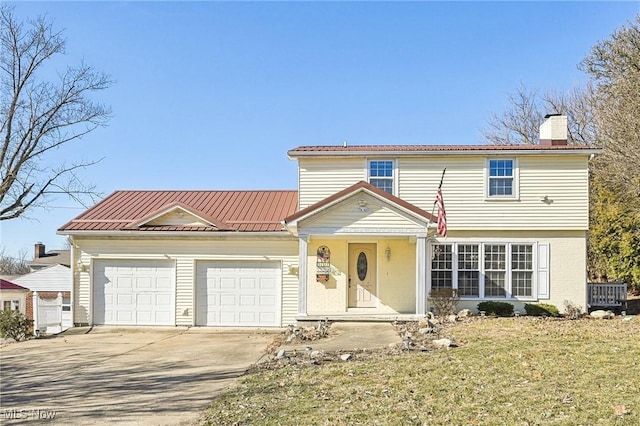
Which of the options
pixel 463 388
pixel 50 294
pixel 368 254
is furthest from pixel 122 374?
pixel 50 294

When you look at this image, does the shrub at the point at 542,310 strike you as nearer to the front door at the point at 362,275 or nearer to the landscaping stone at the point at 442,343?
the front door at the point at 362,275

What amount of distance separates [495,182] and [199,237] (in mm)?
9927

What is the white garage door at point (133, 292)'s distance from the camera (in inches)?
677

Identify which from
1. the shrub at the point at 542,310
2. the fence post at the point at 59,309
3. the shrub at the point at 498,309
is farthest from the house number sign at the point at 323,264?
the fence post at the point at 59,309

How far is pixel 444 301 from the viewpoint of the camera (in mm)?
16047

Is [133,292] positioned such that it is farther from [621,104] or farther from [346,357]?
[621,104]

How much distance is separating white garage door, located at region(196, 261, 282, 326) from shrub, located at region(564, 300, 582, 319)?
923 centimetres

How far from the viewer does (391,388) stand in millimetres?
7652

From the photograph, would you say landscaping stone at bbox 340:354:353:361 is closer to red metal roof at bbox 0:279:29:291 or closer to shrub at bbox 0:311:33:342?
shrub at bbox 0:311:33:342

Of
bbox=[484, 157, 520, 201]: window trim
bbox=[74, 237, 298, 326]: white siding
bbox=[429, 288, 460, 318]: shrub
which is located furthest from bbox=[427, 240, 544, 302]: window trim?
bbox=[74, 237, 298, 326]: white siding

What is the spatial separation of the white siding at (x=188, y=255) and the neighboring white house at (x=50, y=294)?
47.0ft

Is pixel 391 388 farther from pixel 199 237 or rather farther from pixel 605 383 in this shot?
pixel 199 237

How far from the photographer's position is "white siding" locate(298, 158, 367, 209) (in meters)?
17.6

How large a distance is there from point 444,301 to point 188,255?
327 inches
